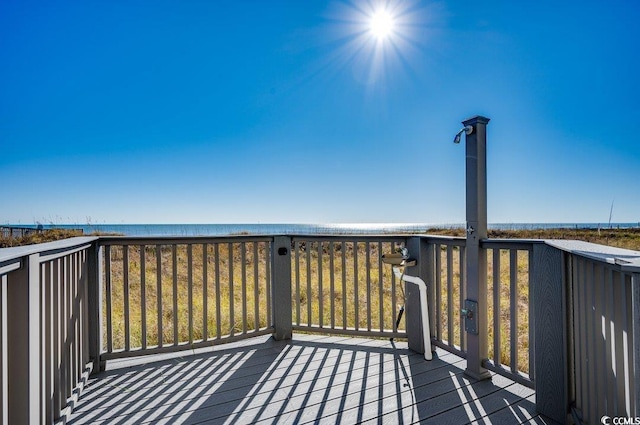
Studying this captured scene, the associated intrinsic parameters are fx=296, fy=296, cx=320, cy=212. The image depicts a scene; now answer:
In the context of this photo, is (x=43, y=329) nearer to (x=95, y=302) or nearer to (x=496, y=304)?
(x=95, y=302)

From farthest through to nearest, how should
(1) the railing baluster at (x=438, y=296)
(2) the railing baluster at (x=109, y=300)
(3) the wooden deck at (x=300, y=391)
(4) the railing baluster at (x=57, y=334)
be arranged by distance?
(1) the railing baluster at (x=438, y=296)
(2) the railing baluster at (x=109, y=300)
(3) the wooden deck at (x=300, y=391)
(4) the railing baluster at (x=57, y=334)

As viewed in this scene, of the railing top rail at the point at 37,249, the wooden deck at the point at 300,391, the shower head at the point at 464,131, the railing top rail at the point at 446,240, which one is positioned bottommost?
the wooden deck at the point at 300,391

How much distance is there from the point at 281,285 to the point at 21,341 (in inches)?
73.2

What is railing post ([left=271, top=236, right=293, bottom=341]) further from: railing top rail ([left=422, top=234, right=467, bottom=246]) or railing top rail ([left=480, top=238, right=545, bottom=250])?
railing top rail ([left=480, top=238, right=545, bottom=250])

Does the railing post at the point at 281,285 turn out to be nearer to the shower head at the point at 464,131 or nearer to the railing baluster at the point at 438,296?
the railing baluster at the point at 438,296

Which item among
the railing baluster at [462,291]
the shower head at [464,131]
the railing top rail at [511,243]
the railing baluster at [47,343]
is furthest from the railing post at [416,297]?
the railing baluster at [47,343]

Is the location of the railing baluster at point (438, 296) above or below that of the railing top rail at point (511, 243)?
below

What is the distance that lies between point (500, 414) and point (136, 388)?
7.42ft

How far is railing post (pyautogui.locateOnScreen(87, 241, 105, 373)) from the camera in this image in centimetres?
213

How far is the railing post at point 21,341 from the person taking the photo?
1127 mm

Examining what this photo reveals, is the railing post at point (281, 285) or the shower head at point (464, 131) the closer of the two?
the shower head at point (464, 131)

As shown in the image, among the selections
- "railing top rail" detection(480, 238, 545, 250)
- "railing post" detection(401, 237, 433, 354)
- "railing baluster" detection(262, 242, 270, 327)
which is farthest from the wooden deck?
"railing top rail" detection(480, 238, 545, 250)

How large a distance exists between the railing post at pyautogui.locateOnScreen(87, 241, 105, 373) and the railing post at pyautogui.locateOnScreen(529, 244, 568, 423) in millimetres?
2865

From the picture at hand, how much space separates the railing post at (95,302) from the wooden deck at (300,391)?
6.8 inches
